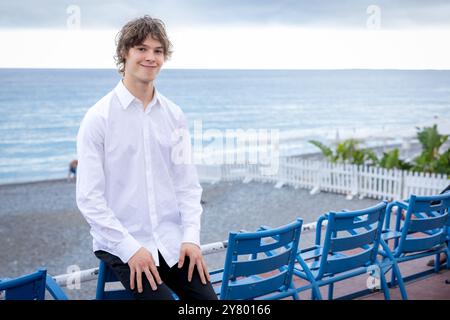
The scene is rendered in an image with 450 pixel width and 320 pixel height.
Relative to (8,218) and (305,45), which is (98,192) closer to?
(8,218)

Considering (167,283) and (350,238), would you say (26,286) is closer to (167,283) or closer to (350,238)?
(167,283)

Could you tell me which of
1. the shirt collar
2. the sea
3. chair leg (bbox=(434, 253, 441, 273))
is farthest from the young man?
the sea

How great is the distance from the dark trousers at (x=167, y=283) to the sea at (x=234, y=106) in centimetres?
2531

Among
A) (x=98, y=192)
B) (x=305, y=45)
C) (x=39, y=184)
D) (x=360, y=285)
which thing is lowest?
(x=39, y=184)

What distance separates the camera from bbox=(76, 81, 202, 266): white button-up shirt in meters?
2.11

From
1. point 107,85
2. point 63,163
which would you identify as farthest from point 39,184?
point 107,85

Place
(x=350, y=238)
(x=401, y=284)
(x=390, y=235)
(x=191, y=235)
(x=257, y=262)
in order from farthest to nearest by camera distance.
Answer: (x=390, y=235), (x=401, y=284), (x=350, y=238), (x=257, y=262), (x=191, y=235)

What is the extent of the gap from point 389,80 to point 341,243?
92.6 metres

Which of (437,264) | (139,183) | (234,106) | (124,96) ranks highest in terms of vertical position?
(124,96)

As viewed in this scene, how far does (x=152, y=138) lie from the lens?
2.24 meters

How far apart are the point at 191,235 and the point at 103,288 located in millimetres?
414

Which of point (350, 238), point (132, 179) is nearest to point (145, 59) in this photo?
point (132, 179)

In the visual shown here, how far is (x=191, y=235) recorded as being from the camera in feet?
7.54

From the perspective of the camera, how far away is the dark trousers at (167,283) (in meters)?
2.08
